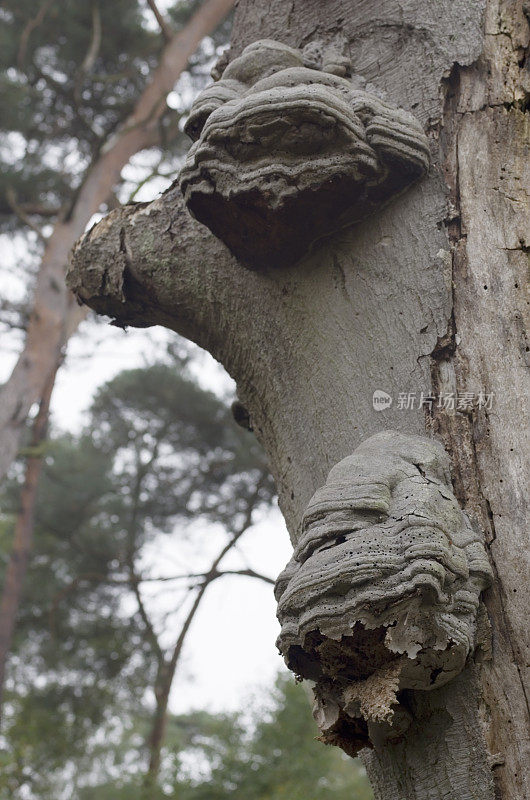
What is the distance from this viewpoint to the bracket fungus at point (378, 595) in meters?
1.02

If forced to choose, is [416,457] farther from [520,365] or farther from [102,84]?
[102,84]

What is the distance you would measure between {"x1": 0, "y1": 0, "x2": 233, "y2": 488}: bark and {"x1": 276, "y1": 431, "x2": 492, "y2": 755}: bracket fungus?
20.4ft

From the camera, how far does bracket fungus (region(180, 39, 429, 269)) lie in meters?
1.36

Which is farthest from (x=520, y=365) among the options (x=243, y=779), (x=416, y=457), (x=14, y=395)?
(x=243, y=779)

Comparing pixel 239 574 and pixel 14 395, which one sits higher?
pixel 14 395

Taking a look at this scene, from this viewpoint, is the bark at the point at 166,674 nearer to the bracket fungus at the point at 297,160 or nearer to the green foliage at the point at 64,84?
the green foliage at the point at 64,84

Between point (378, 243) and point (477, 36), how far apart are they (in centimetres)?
48

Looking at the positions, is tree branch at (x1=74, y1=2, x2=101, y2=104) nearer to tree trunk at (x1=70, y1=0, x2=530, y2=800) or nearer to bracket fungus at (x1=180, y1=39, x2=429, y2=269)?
tree trunk at (x1=70, y1=0, x2=530, y2=800)

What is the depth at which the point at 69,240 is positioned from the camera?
26.6ft

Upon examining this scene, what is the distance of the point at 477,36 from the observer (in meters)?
→ 1.57

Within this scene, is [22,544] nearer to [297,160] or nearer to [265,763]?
[265,763]

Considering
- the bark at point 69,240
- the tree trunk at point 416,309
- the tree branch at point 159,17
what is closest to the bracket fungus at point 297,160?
the tree trunk at point 416,309

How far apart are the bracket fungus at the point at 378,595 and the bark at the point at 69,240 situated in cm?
622

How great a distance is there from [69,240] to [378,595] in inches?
300
